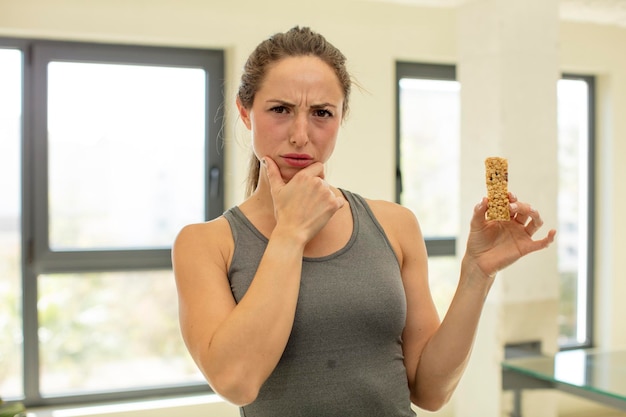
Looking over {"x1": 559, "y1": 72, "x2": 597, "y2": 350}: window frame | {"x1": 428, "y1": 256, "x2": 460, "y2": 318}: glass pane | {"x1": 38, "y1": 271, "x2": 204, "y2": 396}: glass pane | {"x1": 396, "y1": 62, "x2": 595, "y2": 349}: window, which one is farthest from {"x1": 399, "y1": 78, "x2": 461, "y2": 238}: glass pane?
{"x1": 38, "y1": 271, "x2": 204, "y2": 396}: glass pane

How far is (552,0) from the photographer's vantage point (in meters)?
3.24

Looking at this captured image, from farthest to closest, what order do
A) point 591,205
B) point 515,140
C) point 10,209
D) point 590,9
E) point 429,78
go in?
point 591,205 → point 429,78 → point 590,9 → point 10,209 → point 515,140

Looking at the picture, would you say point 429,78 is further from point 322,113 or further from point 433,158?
point 322,113

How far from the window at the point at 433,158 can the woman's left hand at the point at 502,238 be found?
9.02ft

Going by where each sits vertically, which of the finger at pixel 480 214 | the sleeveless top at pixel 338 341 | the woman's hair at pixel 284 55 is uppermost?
the woman's hair at pixel 284 55

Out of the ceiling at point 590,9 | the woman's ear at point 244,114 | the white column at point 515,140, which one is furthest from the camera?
the ceiling at point 590,9

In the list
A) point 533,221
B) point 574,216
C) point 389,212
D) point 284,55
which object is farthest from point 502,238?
point 574,216

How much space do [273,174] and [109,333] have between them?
8.69 ft

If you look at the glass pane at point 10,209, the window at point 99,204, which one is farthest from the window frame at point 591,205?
the glass pane at point 10,209

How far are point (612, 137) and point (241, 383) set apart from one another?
4026 mm

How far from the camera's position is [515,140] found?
313 cm

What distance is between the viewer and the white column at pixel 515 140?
3141 mm

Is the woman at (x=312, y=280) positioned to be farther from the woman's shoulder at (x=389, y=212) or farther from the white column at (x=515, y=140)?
the white column at (x=515, y=140)

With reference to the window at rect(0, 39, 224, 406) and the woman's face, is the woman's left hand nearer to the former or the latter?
the woman's face
